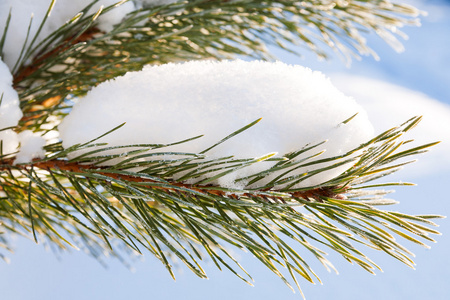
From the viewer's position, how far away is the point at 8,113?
0.59 meters

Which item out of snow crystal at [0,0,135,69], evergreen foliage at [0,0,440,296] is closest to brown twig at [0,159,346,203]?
evergreen foliage at [0,0,440,296]

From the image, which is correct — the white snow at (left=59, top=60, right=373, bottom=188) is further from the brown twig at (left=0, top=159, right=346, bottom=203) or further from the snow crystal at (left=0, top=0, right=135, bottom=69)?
the snow crystal at (left=0, top=0, right=135, bottom=69)

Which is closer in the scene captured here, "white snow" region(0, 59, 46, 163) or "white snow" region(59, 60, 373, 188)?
"white snow" region(59, 60, 373, 188)

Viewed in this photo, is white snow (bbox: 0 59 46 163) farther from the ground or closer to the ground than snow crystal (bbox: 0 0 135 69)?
closer to the ground

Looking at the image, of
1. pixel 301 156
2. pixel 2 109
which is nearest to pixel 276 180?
pixel 301 156

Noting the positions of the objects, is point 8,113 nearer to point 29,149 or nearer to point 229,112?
point 29,149

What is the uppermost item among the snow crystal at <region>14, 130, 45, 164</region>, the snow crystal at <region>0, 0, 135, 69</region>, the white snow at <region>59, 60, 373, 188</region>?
the snow crystal at <region>0, 0, 135, 69</region>

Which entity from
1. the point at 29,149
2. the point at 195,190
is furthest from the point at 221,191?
the point at 29,149

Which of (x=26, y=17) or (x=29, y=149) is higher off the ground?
(x=26, y=17)

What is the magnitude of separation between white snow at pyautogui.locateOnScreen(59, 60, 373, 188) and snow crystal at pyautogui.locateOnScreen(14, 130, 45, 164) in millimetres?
82

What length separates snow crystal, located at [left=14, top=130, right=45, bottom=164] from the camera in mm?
597

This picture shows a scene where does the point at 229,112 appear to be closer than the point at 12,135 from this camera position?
Yes

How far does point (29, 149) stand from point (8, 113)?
0.05 m

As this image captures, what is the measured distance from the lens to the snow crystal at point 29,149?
597mm
